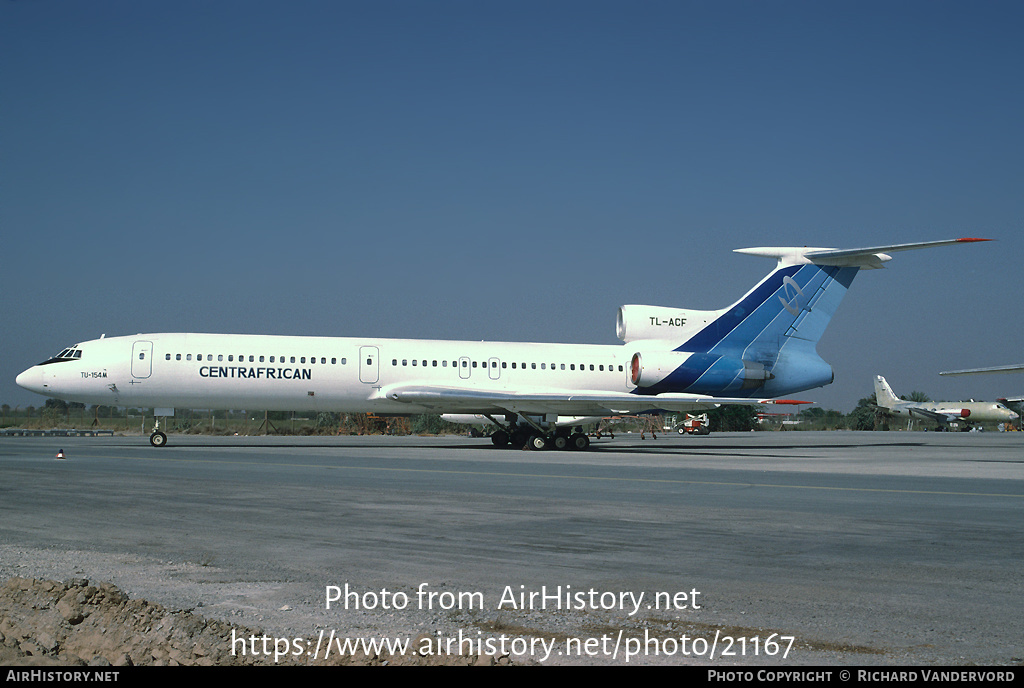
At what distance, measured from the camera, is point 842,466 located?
21375 mm

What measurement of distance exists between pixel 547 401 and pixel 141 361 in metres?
13.7

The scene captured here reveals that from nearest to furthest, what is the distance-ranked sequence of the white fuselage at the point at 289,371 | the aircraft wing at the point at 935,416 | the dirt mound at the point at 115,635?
the dirt mound at the point at 115,635 < the white fuselage at the point at 289,371 < the aircraft wing at the point at 935,416

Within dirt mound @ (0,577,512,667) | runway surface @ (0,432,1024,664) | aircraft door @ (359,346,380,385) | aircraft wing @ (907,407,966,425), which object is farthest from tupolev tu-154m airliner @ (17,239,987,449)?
aircraft wing @ (907,407,966,425)

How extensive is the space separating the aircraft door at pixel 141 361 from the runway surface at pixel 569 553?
13245 mm

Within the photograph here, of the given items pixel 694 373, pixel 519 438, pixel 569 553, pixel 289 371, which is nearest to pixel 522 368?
pixel 519 438

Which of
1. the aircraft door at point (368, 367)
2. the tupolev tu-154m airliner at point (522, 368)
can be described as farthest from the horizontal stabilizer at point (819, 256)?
the aircraft door at point (368, 367)

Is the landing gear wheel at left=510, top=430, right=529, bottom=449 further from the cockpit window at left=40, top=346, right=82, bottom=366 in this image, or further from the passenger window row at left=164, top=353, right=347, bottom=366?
the cockpit window at left=40, top=346, right=82, bottom=366

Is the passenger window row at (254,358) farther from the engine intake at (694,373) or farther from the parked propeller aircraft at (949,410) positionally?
the parked propeller aircraft at (949,410)

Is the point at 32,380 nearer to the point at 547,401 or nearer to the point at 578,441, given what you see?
the point at 547,401

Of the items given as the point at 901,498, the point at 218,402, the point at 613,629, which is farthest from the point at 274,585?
the point at 218,402

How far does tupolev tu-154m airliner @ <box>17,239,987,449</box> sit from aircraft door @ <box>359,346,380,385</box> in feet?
0.12

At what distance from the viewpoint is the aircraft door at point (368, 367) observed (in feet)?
100
